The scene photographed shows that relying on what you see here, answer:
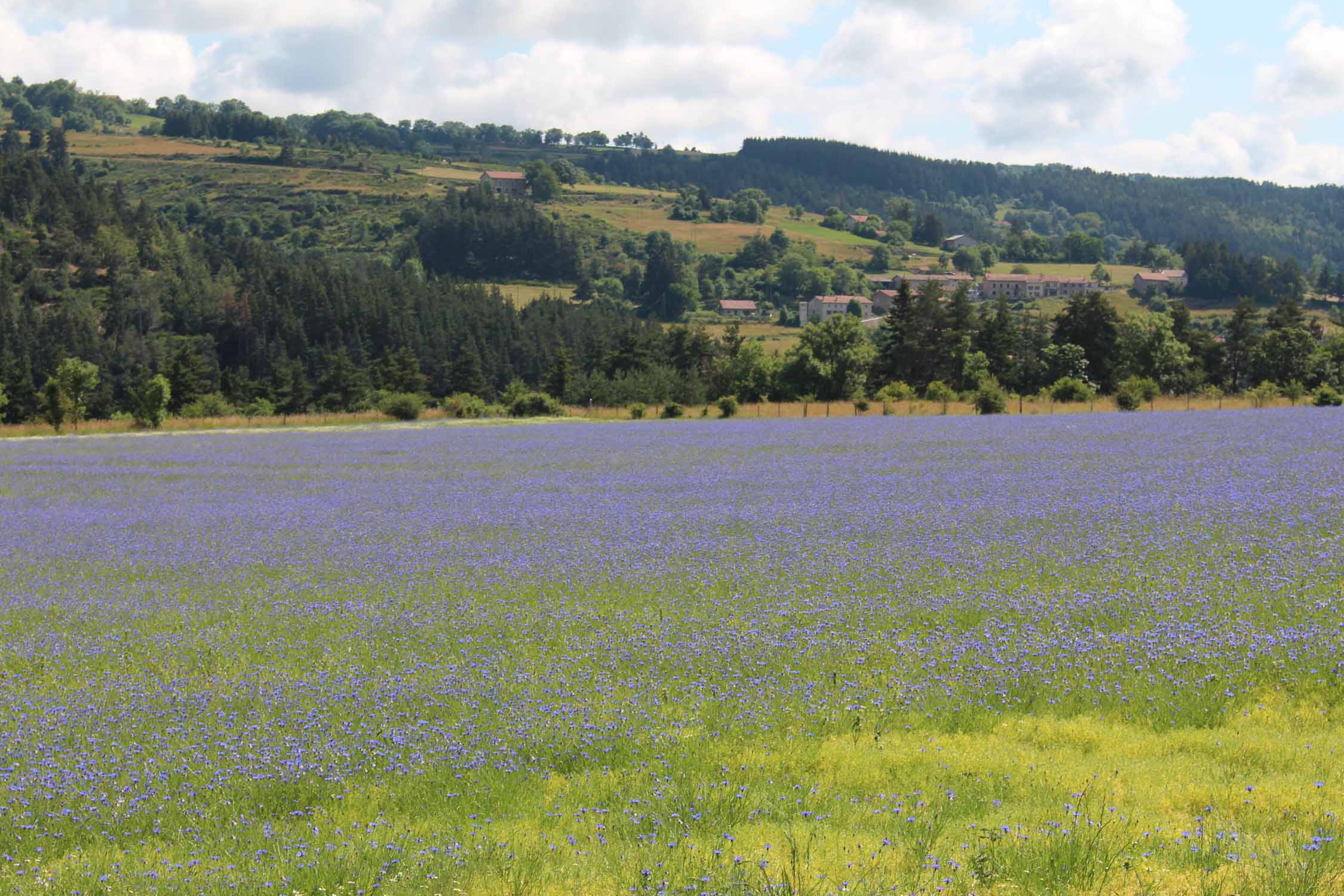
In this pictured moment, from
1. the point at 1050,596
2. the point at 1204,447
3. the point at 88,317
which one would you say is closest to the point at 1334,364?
the point at 1204,447

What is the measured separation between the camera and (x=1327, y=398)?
64.8m

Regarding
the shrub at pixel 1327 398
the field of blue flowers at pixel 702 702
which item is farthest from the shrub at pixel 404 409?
the shrub at pixel 1327 398

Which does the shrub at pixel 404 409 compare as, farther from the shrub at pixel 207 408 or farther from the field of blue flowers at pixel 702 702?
the field of blue flowers at pixel 702 702

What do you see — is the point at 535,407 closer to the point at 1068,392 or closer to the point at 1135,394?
the point at 1068,392

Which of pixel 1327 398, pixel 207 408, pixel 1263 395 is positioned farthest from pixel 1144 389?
pixel 207 408

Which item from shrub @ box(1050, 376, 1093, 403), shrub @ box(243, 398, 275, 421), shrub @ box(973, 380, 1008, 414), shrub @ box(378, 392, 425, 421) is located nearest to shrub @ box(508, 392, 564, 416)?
shrub @ box(378, 392, 425, 421)

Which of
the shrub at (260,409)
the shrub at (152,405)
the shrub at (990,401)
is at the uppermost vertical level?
the shrub at (990,401)

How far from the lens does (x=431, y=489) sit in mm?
32469

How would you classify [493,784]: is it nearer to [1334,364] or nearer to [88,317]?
[1334,364]

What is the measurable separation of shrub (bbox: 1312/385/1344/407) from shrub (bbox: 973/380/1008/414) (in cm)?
1770

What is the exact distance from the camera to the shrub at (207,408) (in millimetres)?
97562

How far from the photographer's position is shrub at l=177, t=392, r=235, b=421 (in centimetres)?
9756

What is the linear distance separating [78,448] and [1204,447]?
5517 centimetres

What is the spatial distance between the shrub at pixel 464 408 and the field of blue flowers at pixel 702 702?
199ft
